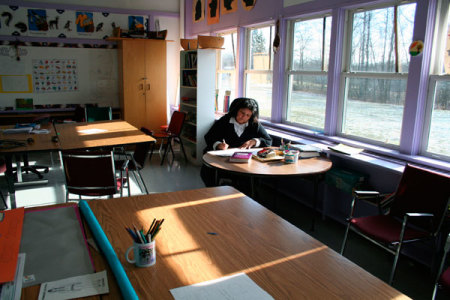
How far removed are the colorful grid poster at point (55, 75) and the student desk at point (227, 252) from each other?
623 cm

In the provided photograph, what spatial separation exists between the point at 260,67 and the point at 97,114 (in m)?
2.89

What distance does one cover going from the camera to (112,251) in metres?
1.40

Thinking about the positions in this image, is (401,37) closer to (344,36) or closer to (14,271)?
(344,36)

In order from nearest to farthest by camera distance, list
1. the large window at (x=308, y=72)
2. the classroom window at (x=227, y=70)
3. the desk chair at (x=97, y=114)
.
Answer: the large window at (x=308, y=72)
the desk chair at (x=97, y=114)
the classroom window at (x=227, y=70)

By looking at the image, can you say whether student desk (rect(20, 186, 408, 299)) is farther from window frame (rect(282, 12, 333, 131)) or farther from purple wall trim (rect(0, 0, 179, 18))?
purple wall trim (rect(0, 0, 179, 18))

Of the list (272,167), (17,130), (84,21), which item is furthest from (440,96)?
(84,21)

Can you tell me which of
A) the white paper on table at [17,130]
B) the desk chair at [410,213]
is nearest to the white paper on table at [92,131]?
the white paper on table at [17,130]

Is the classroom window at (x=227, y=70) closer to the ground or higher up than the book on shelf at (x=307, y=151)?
higher up

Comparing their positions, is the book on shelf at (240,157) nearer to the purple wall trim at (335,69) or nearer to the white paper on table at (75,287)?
the purple wall trim at (335,69)

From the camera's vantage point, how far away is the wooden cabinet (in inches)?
290

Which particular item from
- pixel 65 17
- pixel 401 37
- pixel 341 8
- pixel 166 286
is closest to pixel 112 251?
pixel 166 286

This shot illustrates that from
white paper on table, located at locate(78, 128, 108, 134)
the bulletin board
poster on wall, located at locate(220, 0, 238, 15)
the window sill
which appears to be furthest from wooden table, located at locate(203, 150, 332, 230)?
the bulletin board

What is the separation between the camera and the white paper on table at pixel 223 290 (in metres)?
1.20

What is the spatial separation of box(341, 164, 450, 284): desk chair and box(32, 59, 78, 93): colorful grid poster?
639cm
